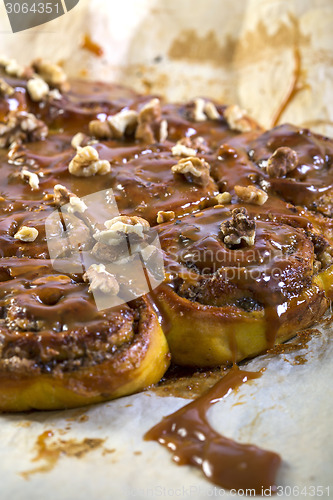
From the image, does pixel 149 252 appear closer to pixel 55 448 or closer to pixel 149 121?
pixel 55 448

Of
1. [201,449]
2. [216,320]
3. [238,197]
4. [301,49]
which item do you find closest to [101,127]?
[238,197]

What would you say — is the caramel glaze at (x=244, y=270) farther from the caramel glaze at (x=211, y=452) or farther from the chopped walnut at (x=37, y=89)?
the chopped walnut at (x=37, y=89)

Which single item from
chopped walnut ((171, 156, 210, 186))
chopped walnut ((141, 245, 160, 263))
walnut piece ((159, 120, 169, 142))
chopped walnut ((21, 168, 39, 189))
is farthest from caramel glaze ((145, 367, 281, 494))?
walnut piece ((159, 120, 169, 142))

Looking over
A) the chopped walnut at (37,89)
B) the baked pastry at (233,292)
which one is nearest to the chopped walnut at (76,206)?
the baked pastry at (233,292)

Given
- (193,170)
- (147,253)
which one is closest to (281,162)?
(193,170)

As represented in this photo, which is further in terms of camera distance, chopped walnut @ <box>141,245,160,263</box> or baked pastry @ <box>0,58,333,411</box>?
chopped walnut @ <box>141,245,160,263</box>

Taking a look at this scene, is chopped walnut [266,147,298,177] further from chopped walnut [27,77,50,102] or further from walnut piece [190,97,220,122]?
chopped walnut [27,77,50,102]
